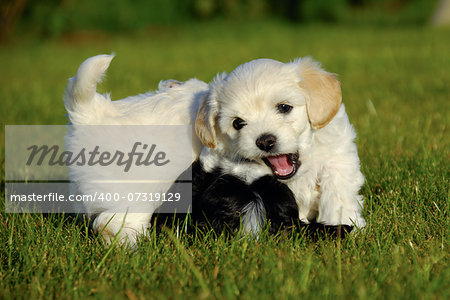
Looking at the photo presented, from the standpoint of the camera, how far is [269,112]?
2.81 meters

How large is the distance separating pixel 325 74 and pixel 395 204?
2.79 feet

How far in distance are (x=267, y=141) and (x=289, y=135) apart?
140 millimetres

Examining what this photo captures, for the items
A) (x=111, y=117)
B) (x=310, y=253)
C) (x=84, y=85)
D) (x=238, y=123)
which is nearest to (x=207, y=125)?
(x=238, y=123)

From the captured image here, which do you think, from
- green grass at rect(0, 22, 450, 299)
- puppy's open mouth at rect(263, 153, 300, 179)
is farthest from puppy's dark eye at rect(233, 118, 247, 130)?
green grass at rect(0, 22, 450, 299)

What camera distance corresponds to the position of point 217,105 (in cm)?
293

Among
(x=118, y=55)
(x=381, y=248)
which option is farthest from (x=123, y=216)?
(x=118, y=55)

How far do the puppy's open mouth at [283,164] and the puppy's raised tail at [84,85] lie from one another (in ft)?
3.37

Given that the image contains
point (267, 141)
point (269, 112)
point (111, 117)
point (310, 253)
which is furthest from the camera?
point (111, 117)

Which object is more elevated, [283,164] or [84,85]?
[84,85]

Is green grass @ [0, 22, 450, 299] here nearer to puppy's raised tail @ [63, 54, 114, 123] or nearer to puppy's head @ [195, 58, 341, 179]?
puppy's head @ [195, 58, 341, 179]

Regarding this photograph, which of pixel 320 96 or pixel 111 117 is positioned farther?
pixel 111 117

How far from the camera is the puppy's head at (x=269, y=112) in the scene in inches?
109

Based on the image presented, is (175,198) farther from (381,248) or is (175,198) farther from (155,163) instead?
(381,248)

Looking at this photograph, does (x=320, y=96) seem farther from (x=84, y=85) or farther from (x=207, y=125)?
(x=84, y=85)
